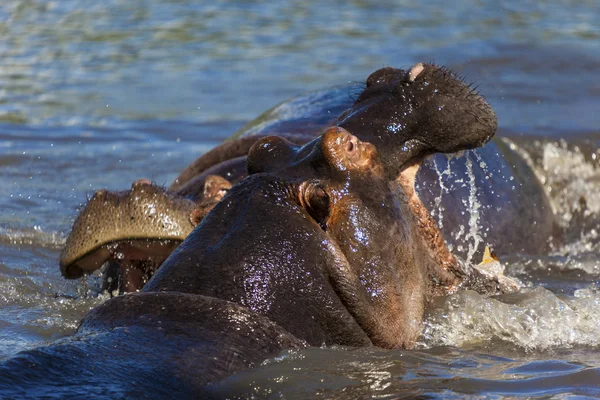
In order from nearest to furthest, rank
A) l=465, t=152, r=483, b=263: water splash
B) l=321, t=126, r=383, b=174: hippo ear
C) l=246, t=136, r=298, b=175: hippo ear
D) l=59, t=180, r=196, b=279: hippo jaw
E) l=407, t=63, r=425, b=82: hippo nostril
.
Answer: l=321, t=126, r=383, b=174: hippo ear, l=246, t=136, r=298, b=175: hippo ear, l=407, t=63, r=425, b=82: hippo nostril, l=59, t=180, r=196, b=279: hippo jaw, l=465, t=152, r=483, b=263: water splash

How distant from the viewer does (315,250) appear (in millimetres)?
3566

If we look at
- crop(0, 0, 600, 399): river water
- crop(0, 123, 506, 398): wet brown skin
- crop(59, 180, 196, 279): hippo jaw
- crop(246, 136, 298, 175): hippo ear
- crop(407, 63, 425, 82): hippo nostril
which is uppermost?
crop(407, 63, 425, 82): hippo nostril

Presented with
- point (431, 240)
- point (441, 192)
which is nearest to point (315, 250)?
point (431, 240)

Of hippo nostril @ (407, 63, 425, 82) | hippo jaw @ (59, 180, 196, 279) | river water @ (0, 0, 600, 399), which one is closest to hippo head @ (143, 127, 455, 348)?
river water @ (0, 0, 600, 399)

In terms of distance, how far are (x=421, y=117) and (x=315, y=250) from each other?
96 cm

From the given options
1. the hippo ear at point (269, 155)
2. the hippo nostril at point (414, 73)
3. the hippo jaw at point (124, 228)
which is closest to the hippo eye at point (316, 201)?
the hippo ear at point (269, 155)

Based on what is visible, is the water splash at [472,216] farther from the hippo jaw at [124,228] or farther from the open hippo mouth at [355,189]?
the hippo jaw at [124,228]

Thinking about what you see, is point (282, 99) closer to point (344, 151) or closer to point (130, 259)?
point (130, 259)

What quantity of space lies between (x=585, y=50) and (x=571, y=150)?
461 centimetres

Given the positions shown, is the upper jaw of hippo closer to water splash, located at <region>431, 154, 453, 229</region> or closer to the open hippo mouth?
the open hippo mouth

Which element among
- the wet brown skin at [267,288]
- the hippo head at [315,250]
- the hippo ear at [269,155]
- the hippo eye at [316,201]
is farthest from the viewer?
the hippo ear at [269,155]

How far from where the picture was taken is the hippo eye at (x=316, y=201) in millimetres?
3592

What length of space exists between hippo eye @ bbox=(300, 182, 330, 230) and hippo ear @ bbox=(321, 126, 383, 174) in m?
0.16

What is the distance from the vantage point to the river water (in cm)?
395
